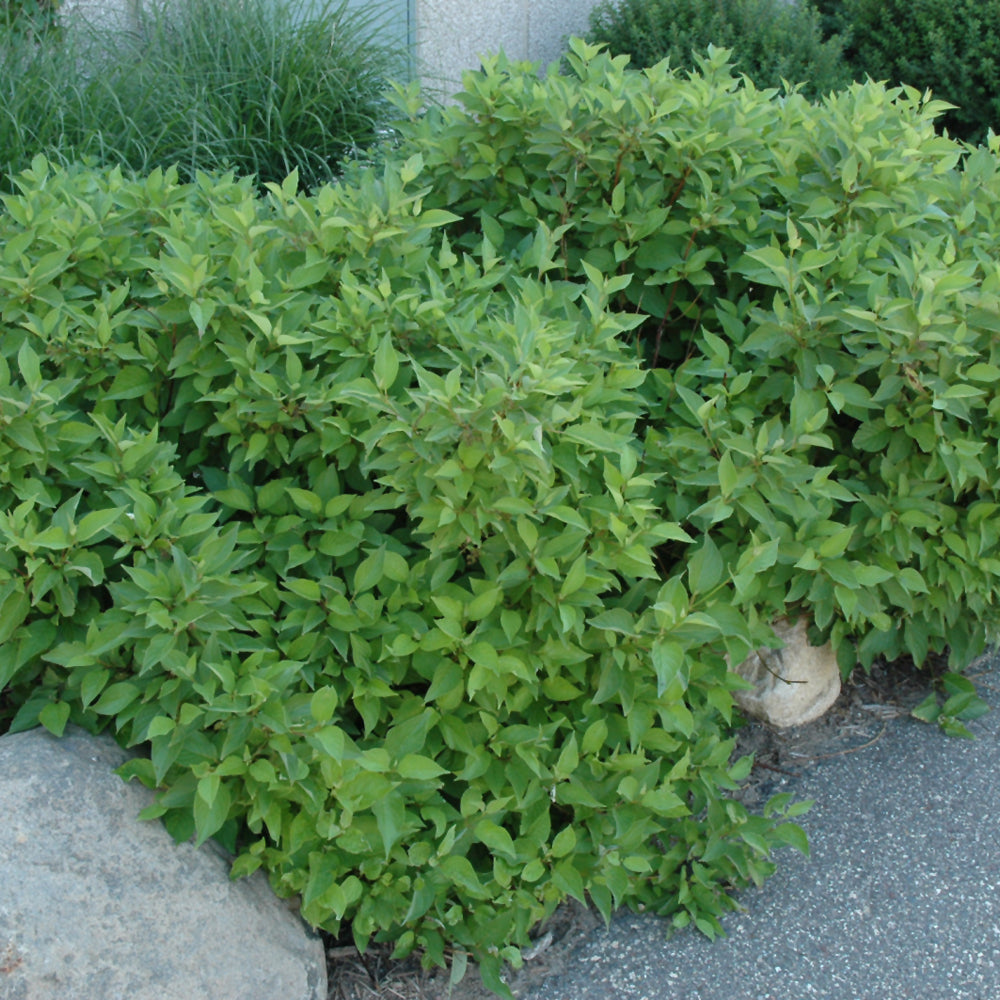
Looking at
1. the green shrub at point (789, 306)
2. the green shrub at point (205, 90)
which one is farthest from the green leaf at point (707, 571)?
the green shrub at point (205, 90)

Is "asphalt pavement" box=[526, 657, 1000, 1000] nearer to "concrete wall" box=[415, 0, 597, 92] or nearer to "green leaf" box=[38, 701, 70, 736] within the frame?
"green leaf" box=[38, 701, 70, 736]

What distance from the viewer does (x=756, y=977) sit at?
90.4 inches

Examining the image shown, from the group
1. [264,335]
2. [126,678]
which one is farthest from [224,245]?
[126,678]

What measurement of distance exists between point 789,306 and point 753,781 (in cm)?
129

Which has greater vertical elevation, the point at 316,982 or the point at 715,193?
the point at 715,193

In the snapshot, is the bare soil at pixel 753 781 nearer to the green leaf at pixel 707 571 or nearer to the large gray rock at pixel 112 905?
the large gray rock at pixel 112 905

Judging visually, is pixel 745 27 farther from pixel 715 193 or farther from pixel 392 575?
pixel 392 575

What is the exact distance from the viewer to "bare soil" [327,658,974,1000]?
2234mm

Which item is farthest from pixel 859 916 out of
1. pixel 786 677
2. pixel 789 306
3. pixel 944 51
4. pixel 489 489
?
pixel 944 51

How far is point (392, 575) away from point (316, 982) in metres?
0.83

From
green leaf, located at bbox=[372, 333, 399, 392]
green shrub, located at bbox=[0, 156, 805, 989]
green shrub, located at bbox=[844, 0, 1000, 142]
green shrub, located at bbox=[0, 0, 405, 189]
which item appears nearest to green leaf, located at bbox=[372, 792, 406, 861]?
green shrub, located at bbox=[0, 156, 805, 989]

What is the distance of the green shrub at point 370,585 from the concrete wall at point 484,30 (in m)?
5.06

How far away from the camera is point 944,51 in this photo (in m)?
7.36

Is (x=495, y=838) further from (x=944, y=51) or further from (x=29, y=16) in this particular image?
(x=944, y=51)
